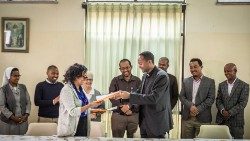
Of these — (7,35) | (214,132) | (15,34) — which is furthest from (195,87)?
(7,35)

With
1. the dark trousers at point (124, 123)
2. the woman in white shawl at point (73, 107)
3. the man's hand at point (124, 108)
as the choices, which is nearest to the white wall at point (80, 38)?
the dark trousers at point (124, 123)

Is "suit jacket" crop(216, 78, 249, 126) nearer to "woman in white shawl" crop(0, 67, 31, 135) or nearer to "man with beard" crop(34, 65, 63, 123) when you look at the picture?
"man with beard" crop(34, 65, 63, 123)

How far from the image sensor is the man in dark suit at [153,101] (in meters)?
4.09

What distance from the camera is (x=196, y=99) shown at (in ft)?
17.8

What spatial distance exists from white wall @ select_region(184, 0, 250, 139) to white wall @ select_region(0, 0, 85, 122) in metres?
1.86

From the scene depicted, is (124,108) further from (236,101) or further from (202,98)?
(236,101)

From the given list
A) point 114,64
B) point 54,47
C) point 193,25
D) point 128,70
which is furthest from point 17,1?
point 193,25

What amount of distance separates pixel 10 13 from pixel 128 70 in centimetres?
254

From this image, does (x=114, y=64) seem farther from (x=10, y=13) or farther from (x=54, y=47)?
(x=10, y=13)

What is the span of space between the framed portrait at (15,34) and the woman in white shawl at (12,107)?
1332mm

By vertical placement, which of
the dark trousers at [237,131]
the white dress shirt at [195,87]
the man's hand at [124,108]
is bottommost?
the dark trousers at [237,131]

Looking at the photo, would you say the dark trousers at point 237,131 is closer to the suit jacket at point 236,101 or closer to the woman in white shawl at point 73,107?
the suit jacket at point 236,101

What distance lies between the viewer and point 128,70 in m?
5.49

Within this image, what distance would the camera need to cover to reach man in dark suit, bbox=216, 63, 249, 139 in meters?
5.32
